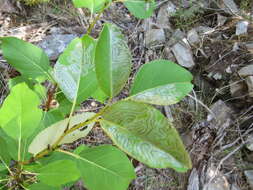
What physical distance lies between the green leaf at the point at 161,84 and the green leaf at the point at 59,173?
0.65 ft

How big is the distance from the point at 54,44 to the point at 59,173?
1.29 metres

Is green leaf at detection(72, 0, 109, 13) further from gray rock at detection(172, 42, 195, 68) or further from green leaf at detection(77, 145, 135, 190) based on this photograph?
gray rock at detection(172, 42, 195, 68)

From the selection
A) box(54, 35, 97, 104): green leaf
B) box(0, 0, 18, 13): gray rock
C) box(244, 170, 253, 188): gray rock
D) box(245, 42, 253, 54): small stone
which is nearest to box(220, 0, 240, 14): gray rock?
box(245, 42, 253, 54): small stone

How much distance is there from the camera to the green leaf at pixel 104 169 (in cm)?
70

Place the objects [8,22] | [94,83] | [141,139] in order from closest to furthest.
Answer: [141,139] → [94,83] → [8,22]

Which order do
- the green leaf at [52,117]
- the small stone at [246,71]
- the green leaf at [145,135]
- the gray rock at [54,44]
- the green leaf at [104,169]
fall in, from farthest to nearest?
the small stone at [246,71]
the gray rock at [54,44]
the green leaf at [52,117]
the green leaf at [104,169]
the green leaf at [145,135]

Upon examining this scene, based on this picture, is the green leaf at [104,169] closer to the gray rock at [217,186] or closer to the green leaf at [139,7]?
the green leaf at [139,7]

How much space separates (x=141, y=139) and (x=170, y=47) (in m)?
1.73

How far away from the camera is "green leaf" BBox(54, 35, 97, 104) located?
2.30 feet

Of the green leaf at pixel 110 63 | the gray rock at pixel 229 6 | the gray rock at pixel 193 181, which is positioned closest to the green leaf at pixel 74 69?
the green leaf at pixel 110 63

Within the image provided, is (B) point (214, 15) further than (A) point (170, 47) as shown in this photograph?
Yes

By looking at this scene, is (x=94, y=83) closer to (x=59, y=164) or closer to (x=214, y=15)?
(x=59, y=164)

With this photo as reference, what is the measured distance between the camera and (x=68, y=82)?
28.3 inches

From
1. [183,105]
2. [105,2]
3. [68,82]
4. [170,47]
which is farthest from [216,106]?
[68,82]
